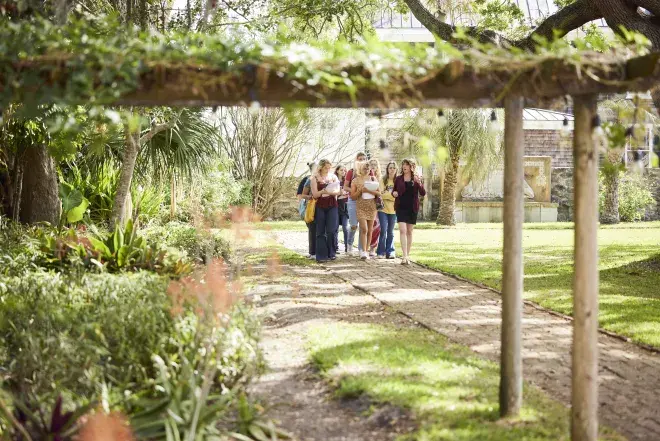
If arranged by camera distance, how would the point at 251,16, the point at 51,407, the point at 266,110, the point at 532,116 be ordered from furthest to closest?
the point at 532,116
the point at 266,110
the point at 251,16
the point at 51,407

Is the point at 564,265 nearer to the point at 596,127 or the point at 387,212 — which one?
the point at 387,212

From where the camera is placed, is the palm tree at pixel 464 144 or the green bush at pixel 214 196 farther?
the palm tree at pixel 464 144

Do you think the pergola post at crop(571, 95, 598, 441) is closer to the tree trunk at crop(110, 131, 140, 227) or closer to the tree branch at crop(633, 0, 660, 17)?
the tree branch at crop(633, 0, 660, 17)

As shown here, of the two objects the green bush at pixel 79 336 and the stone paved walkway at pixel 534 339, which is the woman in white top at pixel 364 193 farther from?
the green bush at pixel 79 336

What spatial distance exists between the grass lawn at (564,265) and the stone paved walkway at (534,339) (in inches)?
22.8

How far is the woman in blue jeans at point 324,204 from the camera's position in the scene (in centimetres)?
1466

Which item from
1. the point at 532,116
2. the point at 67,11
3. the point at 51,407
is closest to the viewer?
the point at 51,407

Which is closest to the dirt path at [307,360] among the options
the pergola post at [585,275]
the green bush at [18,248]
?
the pergola post at [585,275]

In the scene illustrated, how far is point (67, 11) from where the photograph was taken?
8.27 m

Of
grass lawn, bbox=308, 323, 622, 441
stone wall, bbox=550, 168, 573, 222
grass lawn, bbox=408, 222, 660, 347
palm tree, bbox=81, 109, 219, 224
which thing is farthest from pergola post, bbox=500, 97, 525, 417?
stone wall, bbox=550, 168, 573, 222

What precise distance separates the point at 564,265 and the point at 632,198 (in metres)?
19.2

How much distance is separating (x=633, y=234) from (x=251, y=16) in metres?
14.1

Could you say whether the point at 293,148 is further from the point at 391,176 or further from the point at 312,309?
the point at 312,309

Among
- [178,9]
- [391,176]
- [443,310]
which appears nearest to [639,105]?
[443,310]
